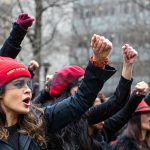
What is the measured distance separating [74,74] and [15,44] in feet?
2.03

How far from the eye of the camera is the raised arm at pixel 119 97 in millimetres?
4273

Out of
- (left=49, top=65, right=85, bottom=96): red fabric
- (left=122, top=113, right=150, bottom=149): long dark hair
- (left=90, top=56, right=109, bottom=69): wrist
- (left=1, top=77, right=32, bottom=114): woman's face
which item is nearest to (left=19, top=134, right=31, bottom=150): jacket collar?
(left=1, top=77, right=32, bottom=114): woman's face

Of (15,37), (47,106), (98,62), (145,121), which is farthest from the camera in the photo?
(145,121)

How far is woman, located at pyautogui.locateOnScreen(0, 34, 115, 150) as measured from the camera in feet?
11.3

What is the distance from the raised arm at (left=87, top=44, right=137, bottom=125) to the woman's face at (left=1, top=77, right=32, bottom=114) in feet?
2.98

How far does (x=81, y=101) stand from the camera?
11.4ft

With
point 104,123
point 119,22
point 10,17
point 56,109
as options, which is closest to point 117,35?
point 119,22

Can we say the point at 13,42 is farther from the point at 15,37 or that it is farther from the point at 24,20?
the point at 24,20

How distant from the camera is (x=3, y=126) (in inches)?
140

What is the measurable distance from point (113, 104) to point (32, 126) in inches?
52.7

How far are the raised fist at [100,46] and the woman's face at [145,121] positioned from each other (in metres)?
2.19

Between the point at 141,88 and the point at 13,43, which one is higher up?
the point at 13,43

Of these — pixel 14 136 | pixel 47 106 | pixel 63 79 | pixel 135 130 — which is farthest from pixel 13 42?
pixel 135 130

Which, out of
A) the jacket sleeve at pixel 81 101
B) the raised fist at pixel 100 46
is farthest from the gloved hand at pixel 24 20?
the raised fist at pixel 100 46
